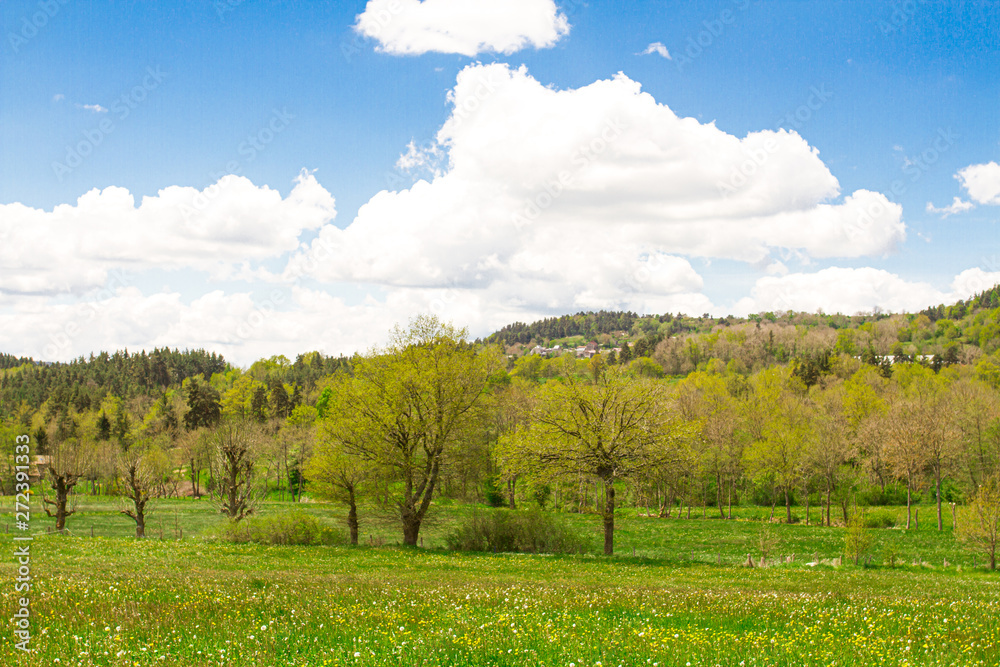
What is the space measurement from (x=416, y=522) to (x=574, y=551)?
10.2 metres

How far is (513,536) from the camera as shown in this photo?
122 ft

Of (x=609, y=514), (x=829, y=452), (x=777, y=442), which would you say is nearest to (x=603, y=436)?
(x=609, y=514)

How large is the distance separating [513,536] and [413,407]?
9959 mm

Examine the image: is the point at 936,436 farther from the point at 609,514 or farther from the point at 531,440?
the point at 531,440

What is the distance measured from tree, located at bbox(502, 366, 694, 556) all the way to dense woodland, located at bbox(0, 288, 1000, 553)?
3.5 inches

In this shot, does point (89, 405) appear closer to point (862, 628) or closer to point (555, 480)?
point (555, 480)

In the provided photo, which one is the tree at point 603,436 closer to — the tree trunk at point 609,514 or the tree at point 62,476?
the tree trunk at point 609,514

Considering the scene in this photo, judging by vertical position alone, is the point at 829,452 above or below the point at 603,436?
below

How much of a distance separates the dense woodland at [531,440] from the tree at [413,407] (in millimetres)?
102

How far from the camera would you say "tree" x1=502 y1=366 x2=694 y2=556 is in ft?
116

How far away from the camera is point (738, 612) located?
39.6 ft

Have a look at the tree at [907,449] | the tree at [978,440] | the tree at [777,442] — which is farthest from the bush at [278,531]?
the tree at [978,440]

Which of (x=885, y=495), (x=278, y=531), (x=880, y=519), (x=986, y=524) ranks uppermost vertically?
(x=278, y=531)

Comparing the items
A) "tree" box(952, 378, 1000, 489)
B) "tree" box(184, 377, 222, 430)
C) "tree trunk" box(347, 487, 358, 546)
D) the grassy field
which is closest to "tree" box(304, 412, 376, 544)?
"tree trunk" box(347, 487, 358, 546)
